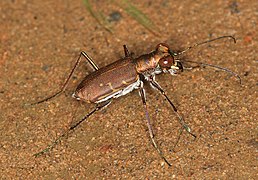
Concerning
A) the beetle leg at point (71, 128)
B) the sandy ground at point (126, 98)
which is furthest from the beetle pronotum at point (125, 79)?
the sandy ground at point (126, 98)

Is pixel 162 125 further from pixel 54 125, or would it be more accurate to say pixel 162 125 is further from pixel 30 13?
pixel 30 13

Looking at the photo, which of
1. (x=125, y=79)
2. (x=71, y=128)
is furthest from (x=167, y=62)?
(x=71, y=128)

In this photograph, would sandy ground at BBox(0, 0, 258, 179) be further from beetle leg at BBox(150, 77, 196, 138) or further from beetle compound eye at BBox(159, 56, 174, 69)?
beetle compound eye at BBox(159, 56, 174, 69)

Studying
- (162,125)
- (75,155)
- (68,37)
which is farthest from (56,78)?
(162,125)

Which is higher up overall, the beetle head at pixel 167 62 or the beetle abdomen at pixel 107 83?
the beetle abdomen at pixel 107 83

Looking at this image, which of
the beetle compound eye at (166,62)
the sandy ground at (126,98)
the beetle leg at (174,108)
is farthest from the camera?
the beetle compound eye at (166,62)

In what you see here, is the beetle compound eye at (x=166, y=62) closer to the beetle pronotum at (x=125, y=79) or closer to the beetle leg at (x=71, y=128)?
the beetle pronotum at (x=125, y=79)
